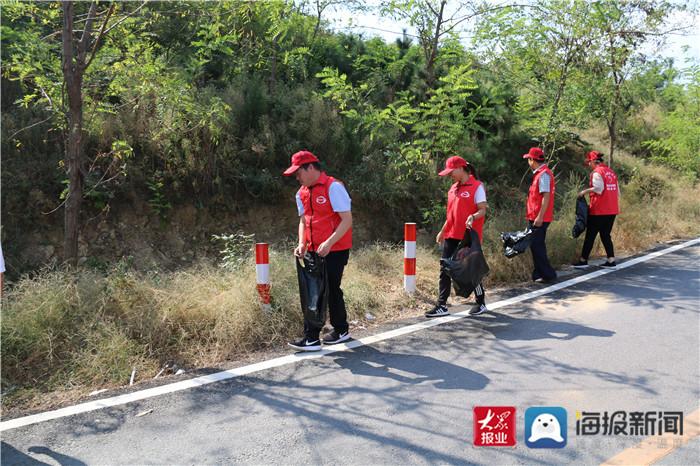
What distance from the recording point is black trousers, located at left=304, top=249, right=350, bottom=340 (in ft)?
16.6

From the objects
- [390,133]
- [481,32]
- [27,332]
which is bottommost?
[27,332]

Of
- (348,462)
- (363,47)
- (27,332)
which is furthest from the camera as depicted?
(363,47)

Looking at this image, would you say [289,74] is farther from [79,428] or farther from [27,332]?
[79,428]

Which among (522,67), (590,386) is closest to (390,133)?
(522,67)

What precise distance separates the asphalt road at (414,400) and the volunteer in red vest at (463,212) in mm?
311

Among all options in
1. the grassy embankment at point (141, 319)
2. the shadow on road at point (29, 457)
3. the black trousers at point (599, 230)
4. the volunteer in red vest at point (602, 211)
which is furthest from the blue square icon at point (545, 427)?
the black trousers at point (599, 230)

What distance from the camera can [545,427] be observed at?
353cm

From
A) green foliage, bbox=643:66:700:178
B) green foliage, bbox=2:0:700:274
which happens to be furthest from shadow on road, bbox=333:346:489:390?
green foliage, bbox=643:66:700:178

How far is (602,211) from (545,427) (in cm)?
590

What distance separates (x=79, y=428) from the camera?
3586mm

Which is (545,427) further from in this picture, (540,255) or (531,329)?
(540,255)

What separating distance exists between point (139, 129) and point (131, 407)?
6.84 m

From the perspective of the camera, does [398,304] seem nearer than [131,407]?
No

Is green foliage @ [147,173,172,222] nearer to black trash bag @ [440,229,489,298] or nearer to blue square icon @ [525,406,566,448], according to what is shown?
black trash bag @ [440,229,489,298]
